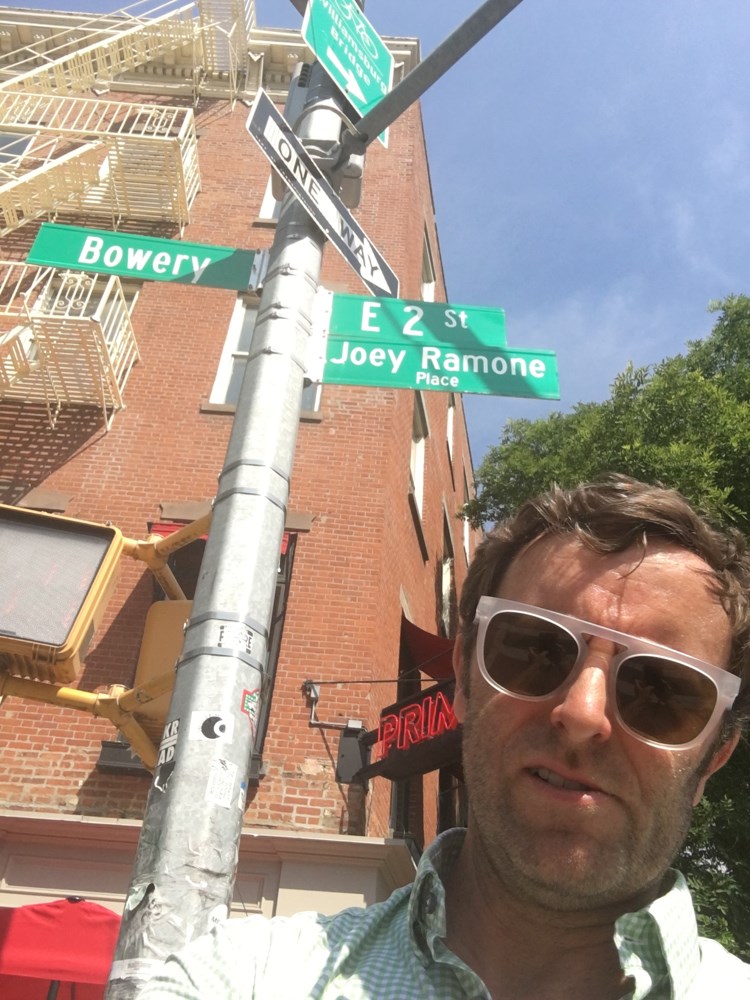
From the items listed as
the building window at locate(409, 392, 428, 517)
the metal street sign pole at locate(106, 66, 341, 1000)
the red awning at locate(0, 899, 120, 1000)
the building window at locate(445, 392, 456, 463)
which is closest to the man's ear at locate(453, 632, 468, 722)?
the metal street sign pole at locate(106, 66, 341, 1000)

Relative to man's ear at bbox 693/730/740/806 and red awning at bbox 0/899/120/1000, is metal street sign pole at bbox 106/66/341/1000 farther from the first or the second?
red awning at bbox 0/899/120/1000

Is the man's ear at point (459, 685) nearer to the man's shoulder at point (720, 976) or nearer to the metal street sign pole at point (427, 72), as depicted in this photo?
the man's shoulder at point (720, 976)

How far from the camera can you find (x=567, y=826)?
4.92ft

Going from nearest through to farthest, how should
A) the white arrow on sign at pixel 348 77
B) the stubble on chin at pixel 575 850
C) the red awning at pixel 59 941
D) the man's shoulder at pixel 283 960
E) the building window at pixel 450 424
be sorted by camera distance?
the man's shoulder at pixel 283 960 < the stubble on chin at pixel 575 850 < the white arrow on sign at pixel 348 77 < the red awning at pixel 59 941 < the building window at pixel 450 424

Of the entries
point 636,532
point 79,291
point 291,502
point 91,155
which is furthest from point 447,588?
point 636,532

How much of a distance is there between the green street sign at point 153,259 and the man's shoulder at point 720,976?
3625 mm

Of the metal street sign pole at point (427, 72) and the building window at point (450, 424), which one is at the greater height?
the building window at point (450, 424)

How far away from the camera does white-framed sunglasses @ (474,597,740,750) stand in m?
1.64

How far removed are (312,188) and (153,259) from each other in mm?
1085

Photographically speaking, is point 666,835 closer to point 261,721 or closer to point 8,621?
point 8,621

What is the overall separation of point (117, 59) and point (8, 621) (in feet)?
51.8

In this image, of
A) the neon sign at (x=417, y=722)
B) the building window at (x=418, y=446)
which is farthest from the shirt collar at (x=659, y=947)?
the building window at (x=418, y=446)

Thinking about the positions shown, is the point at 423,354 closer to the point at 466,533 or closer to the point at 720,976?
the point at 720,976

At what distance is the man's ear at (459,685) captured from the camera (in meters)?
2.02
